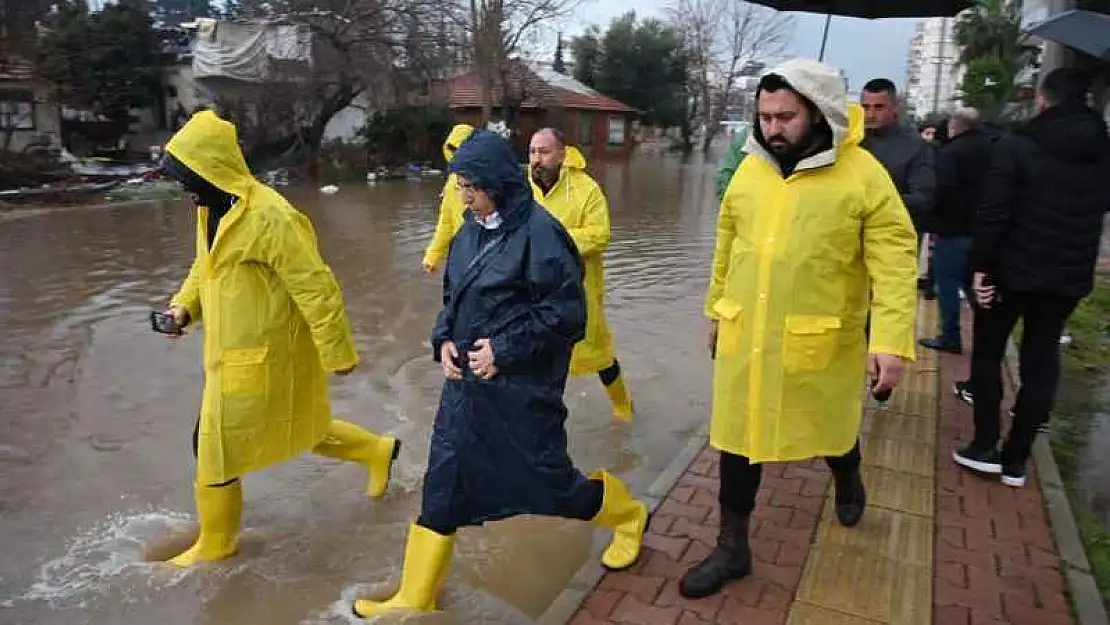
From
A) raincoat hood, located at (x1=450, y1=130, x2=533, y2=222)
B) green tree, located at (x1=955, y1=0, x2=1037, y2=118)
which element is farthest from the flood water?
green tree, located at (x1=955, y1=0, x2=1037, y2=118)

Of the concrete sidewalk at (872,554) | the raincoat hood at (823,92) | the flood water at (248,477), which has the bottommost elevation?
the flood water at (248,477)

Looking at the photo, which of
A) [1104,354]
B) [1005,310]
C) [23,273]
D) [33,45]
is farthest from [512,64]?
[1005,310]

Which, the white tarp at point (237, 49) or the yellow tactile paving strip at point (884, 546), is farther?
the white tarp at point (237, 49)

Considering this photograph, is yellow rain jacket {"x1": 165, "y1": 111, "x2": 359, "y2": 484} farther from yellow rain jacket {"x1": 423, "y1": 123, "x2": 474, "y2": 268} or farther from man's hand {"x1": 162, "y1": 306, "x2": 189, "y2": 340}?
yellow rain jacket {"x1": 423, "y1": 123, "x2": 474, "y2": 268}

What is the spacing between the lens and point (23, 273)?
975cm

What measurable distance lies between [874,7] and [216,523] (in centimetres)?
510

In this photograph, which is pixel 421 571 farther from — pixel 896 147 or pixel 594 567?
pixel 896 147

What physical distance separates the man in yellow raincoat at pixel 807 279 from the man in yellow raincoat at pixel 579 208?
1.55 metres

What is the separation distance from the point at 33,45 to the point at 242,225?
76.3 ft

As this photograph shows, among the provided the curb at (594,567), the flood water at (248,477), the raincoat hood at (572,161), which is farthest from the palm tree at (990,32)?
the curb at (594,567)

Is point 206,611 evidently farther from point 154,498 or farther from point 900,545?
point 900,545

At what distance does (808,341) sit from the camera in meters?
2.91

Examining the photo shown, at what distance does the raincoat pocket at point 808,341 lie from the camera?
290 cm

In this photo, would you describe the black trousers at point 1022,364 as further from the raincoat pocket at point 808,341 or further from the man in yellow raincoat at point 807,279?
the raincoat pocket at point 808,341
